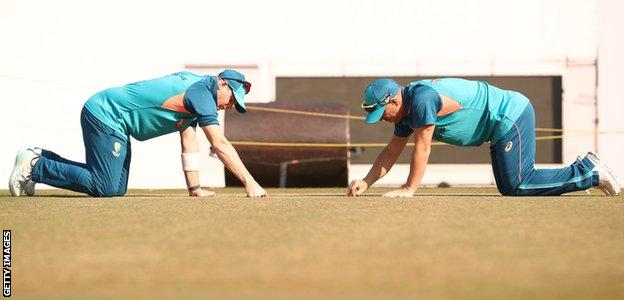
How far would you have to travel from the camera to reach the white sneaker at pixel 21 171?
8102 mm

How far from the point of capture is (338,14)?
13250mm

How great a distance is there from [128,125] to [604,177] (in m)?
2.91

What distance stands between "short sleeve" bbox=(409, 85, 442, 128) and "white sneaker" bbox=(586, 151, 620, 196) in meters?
1.15

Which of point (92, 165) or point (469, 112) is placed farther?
point (92, 165)

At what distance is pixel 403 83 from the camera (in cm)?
1337

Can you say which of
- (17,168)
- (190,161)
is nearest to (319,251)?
(190,161)

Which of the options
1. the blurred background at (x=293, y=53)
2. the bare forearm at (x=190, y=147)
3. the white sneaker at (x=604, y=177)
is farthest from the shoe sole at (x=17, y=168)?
the blurred background at (x=293, y=53)

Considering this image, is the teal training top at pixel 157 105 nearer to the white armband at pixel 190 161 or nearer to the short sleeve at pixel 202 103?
the short sleeve at pixel 202 103

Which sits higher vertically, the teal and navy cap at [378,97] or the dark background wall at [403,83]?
the teal and navy cap at [378,97]

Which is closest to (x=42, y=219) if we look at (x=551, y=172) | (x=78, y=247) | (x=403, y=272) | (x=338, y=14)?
(x=78, y=247)

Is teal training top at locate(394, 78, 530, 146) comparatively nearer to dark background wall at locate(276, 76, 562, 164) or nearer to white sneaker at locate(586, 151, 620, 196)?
white sneaker at locate(586, 151, 620, 196)

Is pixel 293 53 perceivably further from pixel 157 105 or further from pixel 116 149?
pixel 157 105

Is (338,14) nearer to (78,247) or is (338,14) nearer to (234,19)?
(234,19)

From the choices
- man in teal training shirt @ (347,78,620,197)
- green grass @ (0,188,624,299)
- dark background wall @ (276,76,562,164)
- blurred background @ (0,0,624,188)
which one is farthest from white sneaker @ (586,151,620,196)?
dark background wall @ (276,76,562,164)
